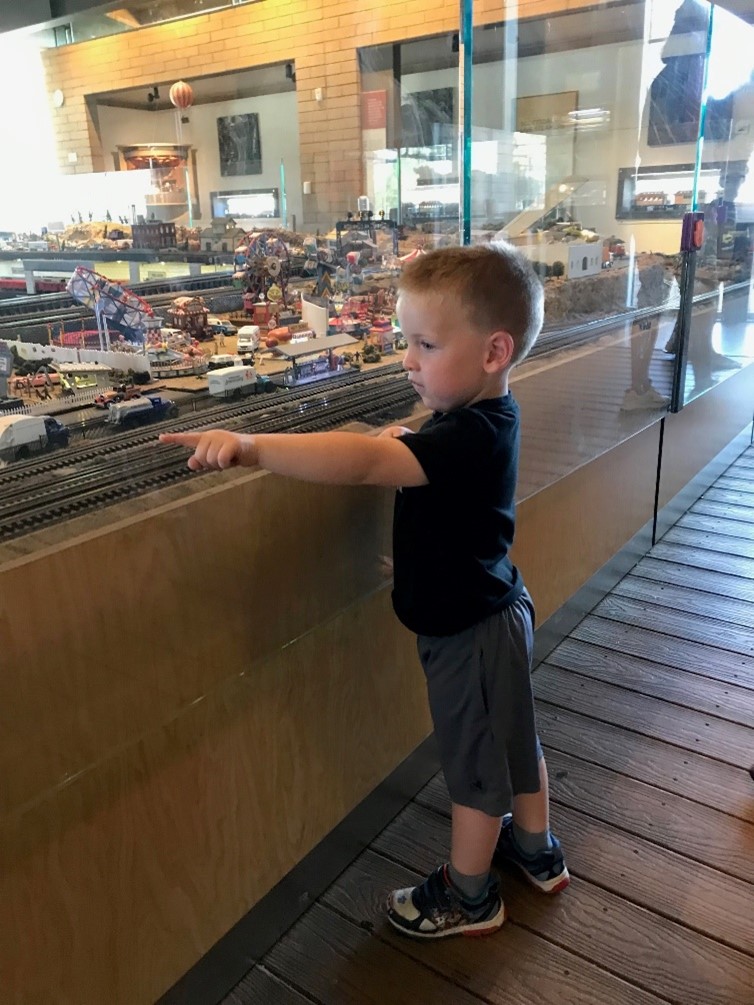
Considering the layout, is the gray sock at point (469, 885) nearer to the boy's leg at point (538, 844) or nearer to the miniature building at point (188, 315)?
the boy's leg at point (538, 844)

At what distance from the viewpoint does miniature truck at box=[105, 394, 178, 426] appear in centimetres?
131

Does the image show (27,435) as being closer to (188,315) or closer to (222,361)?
(222,361)

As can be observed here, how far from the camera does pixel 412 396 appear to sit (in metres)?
1.67

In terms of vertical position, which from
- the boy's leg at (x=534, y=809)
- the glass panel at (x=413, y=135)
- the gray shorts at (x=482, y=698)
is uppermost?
the glass panel at (x=413, y=135)

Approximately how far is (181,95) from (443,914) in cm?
213

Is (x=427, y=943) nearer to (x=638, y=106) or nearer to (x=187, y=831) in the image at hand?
(x=187, y=831)

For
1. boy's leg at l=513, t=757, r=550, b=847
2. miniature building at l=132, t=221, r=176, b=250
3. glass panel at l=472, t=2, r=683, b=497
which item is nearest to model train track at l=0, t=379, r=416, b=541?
glass panel at l=472, t=2, r=683, b=497

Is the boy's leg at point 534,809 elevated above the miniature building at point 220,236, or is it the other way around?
the miniature building at point 220,236

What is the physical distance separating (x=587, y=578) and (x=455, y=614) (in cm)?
136

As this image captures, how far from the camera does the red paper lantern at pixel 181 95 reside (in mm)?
2244

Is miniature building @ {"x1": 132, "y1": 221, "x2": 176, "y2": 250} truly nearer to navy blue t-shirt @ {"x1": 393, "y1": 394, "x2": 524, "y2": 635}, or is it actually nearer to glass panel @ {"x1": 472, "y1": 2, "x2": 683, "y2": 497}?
glass panel @ {"x1": 472, "y1": 2, "x2": 683, "y2": 497}

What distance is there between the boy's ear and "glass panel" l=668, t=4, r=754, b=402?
1801 mm

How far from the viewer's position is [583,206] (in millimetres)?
2525

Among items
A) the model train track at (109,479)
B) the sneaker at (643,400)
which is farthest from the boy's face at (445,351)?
the sneaker at (643,400)
